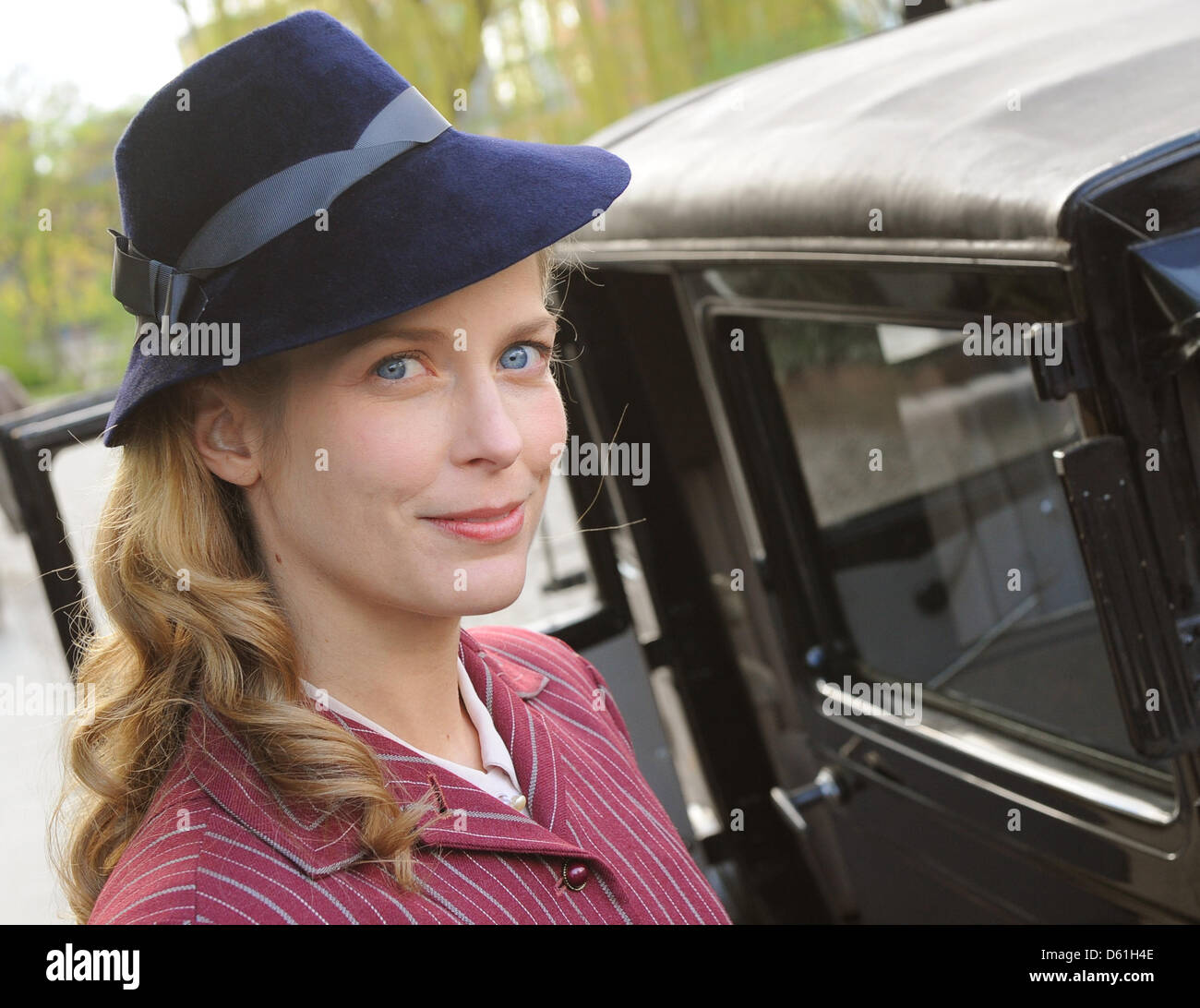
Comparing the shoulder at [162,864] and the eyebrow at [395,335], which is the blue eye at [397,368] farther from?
the shoulder at [162,864]

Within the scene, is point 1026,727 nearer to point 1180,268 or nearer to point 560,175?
point 1180,268

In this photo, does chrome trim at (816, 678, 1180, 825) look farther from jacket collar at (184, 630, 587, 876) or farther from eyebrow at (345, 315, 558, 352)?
eyebrow at (345, 315, 558, 352)

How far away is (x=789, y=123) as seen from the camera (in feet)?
7.31

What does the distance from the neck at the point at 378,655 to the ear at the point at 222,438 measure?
119 millimetres

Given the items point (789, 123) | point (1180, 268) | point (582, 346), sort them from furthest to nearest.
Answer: point (582, 346) < point (789, 123) < point (1180, 268)

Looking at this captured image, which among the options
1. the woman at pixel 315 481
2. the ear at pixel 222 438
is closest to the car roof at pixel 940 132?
the woman at pixel 315 481

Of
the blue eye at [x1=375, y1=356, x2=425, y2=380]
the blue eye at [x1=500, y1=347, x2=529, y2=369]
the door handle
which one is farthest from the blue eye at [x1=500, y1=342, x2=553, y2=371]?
the door handle

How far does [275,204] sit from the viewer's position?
119 centimetres

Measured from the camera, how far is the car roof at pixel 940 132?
1595 mm

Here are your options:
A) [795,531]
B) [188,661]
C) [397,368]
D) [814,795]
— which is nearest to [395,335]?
[397,368]

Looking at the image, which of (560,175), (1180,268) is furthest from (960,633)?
(560,175)

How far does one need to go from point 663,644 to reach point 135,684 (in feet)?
6.04

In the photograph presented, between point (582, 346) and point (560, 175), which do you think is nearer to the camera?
point (560, 175)

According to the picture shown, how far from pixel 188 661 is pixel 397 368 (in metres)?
0.36
